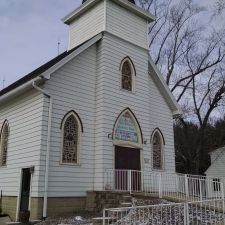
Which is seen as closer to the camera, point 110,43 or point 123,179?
point 123,179

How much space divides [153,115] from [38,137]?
719 centimetres

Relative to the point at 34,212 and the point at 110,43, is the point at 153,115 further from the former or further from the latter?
the point at 34,212

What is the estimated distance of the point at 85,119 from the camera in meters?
16.0

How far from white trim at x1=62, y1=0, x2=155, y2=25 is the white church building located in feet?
0.17

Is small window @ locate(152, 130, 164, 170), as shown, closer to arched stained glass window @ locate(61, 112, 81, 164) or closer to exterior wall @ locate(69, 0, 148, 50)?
exterior wall @ locate(69, 0, 148, 50)

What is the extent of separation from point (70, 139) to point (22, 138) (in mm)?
2129

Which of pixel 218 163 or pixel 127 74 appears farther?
pixel 218 163

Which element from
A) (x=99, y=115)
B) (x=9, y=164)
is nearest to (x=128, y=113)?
(x=99, y=115)

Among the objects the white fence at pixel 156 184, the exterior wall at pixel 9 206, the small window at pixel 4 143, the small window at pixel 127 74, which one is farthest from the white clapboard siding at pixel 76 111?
the small window at pixel 4 143

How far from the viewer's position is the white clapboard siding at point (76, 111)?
1452 centimetres

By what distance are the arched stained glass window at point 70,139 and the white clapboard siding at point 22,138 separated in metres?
1.16

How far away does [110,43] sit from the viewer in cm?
1739

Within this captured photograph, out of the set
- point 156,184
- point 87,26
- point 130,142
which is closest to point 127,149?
point 130,142

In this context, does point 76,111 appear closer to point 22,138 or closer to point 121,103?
point 121,103
